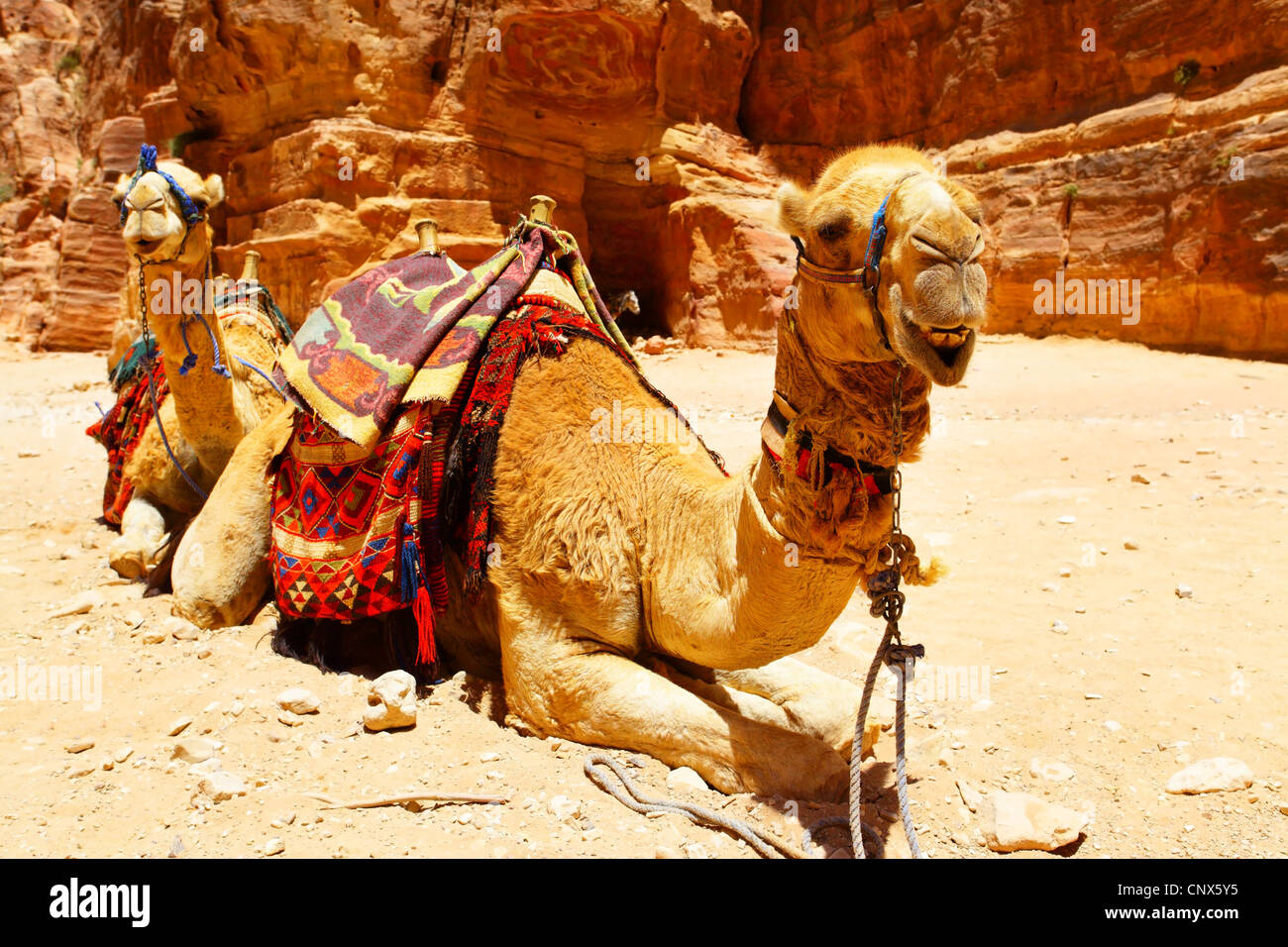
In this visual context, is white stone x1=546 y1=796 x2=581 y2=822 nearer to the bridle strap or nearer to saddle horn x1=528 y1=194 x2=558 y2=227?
the bridle strap

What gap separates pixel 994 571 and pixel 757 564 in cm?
287

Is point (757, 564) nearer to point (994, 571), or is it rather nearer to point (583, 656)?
point (583, 656)

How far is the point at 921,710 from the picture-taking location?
3.31 m

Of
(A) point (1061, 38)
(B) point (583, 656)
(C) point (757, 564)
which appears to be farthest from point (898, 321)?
(A) point (1061, 38)

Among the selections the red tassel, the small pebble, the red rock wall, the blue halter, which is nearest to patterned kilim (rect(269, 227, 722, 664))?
the red tassel

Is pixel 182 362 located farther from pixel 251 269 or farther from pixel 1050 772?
pixel 1050 772

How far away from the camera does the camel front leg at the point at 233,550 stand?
3820mm

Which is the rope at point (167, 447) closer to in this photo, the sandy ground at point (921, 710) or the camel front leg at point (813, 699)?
the sandy ground at point (921, 710)

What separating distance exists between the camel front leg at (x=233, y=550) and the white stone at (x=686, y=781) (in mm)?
2154

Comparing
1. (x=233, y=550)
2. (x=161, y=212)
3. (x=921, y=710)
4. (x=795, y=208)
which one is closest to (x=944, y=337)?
(x=795, y=208)

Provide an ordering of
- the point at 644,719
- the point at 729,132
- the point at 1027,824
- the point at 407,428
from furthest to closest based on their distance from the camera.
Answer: the point at 729,132 < the point at 407,428 < the point at 644,719 < the point at 1027,824

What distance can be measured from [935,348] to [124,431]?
5.02 metres

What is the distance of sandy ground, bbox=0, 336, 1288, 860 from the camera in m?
2.45

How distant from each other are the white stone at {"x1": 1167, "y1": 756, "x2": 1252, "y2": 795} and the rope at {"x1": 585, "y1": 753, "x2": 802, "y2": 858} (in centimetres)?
122
